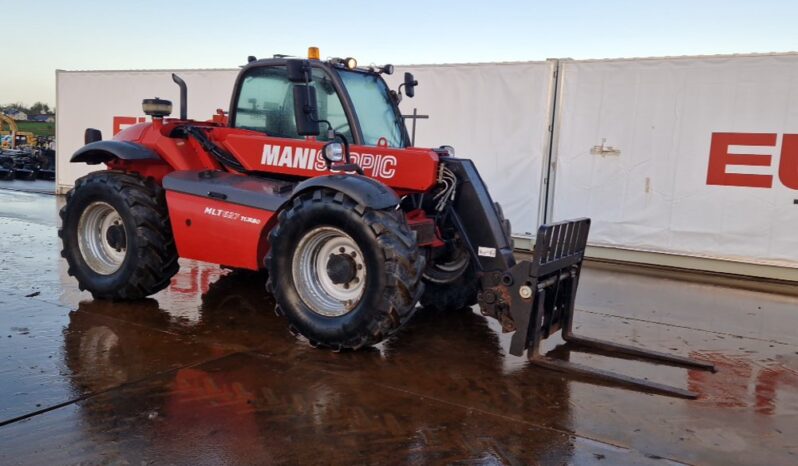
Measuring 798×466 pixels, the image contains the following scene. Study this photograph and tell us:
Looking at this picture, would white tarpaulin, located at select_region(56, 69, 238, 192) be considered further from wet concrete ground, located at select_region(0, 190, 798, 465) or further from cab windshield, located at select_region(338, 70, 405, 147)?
cab windshield, located at select_region(338, 70, 405, 147)

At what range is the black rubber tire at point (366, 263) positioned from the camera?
4660 millimetres

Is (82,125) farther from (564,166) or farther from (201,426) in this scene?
(201,426)

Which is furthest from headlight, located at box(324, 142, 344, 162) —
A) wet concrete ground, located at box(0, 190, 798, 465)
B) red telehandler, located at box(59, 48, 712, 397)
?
wet concrete ground, located at box(0, 190, 798, 465)

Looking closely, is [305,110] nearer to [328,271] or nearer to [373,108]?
[373,108]

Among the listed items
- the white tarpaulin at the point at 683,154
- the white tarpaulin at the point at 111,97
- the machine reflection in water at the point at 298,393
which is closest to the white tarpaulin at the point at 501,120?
the white tarpaulin at the point at 683,154

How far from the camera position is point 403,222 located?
483 cm

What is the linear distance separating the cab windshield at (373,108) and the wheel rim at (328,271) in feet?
3.22

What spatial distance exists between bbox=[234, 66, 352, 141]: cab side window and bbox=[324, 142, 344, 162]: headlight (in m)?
0.60

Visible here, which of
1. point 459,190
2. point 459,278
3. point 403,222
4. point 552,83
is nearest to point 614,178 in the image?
point 552,83

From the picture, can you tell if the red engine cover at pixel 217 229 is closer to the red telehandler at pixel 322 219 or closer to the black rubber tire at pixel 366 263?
the red telehandler at pixel 322 219

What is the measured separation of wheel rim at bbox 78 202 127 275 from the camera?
6.36 m

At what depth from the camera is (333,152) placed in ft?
16.4

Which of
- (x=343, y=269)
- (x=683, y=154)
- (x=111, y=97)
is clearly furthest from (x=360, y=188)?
(x=111, y=97)

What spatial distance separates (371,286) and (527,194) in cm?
613
